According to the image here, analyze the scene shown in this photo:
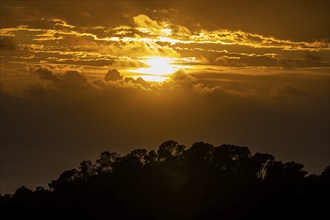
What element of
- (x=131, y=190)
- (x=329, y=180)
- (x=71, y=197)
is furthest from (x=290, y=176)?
(x=71, y=197)

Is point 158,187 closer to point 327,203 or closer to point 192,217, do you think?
point 192,217

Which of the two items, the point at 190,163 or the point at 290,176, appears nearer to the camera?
the point at 290,176

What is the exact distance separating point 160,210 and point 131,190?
13.1 ft

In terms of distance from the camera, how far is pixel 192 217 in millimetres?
70375

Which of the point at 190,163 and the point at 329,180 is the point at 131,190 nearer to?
the point at 190,163

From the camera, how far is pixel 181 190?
242 ft

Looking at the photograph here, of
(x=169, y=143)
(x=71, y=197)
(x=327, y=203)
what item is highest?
(x=169, y=143)

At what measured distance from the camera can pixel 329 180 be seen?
71.6 meters

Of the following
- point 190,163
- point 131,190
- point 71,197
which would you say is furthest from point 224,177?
point 71,197

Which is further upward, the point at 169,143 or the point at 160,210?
the point at 169,143

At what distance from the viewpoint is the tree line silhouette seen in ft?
223

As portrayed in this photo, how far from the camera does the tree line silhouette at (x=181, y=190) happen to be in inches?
2680

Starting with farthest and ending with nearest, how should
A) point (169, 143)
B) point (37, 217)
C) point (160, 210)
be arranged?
point (169, 143), point (160, 210), point (37, 217)

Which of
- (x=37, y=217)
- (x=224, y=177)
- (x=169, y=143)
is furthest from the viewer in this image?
(x=169, y=143)
